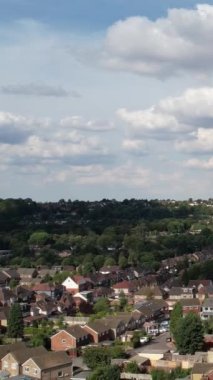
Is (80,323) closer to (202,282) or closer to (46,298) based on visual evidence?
(46,298)

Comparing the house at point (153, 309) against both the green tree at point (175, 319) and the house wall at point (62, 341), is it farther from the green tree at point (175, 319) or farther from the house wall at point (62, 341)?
the house wall at point (62, 341)

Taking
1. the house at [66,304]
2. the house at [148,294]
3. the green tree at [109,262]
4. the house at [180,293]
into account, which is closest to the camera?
the house at [66,304]

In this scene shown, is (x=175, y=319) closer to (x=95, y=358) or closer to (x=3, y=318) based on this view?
(x=95, y=358)

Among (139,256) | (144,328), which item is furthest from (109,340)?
(139,256)

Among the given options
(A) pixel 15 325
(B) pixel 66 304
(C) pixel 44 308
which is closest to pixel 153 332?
(A) pixel 15 325

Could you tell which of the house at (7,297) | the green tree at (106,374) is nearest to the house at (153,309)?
the house at (7,297)

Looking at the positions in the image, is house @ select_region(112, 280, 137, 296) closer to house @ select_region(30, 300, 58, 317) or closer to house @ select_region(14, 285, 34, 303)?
house @ select_region(14, 285, 34, 303)
